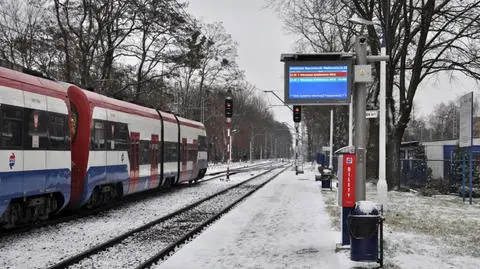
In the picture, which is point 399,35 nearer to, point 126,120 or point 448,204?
point 448,204

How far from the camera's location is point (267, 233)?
40.1ft

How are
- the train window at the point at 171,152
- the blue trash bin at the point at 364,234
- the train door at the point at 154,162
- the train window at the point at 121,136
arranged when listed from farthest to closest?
the train window at the point at 171,152 < the train door at the point at 154,162 < the train window at the point at 121,136 < the blue trash bin at the point at 364,234

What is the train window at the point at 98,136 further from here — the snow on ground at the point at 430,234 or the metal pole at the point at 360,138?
the metal pole at the point at 360,138

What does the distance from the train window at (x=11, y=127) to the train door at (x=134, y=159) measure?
7087 millimetres

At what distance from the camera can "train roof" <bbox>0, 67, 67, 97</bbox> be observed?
10.9m

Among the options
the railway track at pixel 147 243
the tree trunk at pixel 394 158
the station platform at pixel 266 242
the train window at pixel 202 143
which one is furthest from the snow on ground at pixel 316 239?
the train window at pixel 202 143

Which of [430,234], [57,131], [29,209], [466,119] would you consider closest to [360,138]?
[430,234]

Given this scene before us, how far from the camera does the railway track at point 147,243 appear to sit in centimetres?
902

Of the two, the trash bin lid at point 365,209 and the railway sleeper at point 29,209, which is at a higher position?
the trash bin lid at point 365,209

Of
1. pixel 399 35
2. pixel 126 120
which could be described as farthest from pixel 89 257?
pixel 399 35

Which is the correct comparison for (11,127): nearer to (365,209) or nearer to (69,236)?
(69,236)

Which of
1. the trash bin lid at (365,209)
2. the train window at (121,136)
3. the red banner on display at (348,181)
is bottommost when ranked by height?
the trash bin lid at (365,209)

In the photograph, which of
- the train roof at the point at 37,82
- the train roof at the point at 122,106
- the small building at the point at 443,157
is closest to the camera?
the train roof at the point at 37,82

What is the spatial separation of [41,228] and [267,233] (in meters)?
4.68
